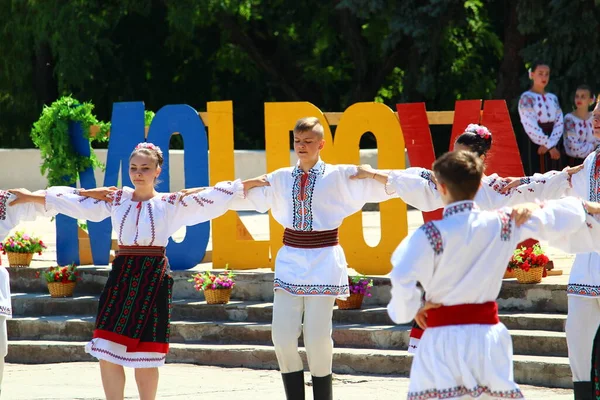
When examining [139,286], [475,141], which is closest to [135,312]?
[139,286]

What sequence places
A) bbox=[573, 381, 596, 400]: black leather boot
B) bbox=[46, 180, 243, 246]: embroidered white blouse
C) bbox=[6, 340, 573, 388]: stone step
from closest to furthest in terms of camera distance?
bbox=[573, 381, 596, 400]: black leather boot < bbox=[46, 180, 243, 246]: embroidered white blouse < bbox=[6, 340, 573, 388]: stone step

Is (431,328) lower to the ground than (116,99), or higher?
lower

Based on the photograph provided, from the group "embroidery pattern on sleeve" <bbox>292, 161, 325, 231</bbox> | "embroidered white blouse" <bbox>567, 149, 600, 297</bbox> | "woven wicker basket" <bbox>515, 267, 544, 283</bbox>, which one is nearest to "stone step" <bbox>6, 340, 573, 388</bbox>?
"woven wicker basket" <bbox>515, 267, 544, 283</bbox>

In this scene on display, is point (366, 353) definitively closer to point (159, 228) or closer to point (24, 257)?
point (159, 228)

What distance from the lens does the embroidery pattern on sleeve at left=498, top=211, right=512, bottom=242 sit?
14.8ft

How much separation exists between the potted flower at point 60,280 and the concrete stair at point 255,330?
0.32 feet

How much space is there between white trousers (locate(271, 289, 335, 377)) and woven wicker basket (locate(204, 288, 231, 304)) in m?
2.82

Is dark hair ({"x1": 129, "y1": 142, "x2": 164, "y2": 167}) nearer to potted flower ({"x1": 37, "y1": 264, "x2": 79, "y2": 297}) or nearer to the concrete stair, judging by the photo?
the concrete stair

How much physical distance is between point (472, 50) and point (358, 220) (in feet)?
32.2

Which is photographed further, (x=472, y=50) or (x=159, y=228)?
(x=472, y=50)

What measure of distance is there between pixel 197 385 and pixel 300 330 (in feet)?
5.65

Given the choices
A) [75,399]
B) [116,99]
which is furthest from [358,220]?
[116,99]

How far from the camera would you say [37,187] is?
612 inches

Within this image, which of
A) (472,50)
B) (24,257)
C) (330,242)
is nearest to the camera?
(330,242)
